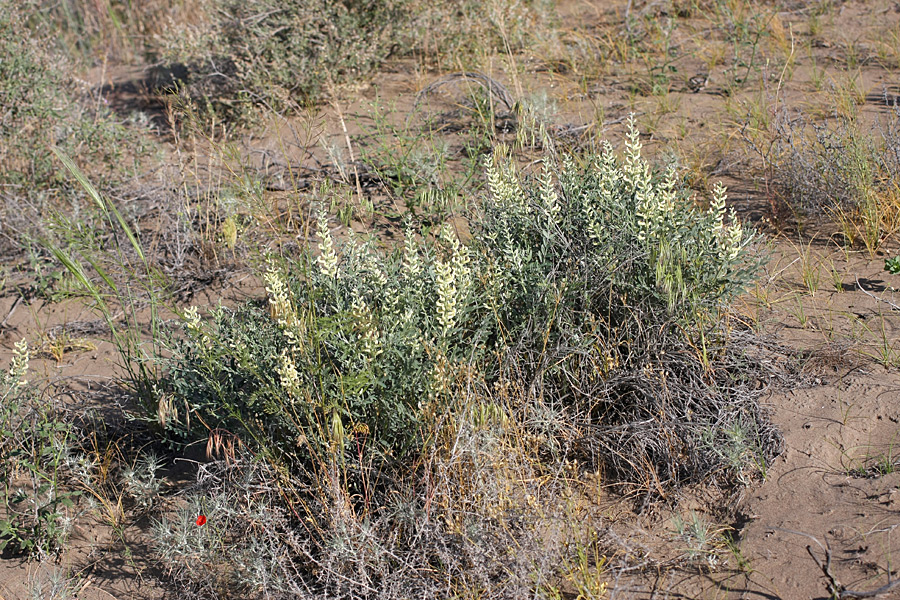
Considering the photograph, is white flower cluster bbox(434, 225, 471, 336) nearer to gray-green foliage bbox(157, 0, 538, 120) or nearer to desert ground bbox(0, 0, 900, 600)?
desert ground bbox(0, 0, 900, 600)

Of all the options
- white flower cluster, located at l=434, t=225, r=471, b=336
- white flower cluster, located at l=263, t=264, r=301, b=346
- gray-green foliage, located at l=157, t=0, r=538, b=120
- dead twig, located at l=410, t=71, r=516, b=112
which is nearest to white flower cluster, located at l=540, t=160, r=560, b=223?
white flower cluster, located at l=434, t=225, r=471, b=336

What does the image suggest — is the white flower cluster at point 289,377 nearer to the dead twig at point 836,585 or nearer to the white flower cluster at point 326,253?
the white flower cluster at point 326,253

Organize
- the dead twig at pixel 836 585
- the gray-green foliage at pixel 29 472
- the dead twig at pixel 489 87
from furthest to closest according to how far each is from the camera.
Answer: the dead twig at pixel 489 87 → the gray-green foliage at pixel 29 472 → the dead twig at pixel 836 585

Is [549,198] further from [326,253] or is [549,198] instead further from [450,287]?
[326,253]

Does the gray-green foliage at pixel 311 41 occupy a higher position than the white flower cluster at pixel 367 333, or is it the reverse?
the gray-green foliage at pixel 311 41

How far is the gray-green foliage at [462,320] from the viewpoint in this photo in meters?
2.81

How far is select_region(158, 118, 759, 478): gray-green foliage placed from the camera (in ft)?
9.21

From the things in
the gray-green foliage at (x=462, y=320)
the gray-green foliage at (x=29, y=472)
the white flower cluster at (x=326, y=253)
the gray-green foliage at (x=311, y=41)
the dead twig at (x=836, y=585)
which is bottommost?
the gray-green foliage at (x=29, y=472)

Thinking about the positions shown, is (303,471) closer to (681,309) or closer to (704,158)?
(681,309)

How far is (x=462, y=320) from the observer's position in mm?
3064

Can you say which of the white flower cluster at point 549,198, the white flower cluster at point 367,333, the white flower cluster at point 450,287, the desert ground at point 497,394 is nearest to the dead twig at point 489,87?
the desert ground at point 497,394

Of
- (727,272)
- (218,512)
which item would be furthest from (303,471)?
(727,272)

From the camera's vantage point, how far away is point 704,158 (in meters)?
4.70

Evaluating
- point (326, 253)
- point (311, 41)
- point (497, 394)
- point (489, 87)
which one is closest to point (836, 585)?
point (497, 394)
